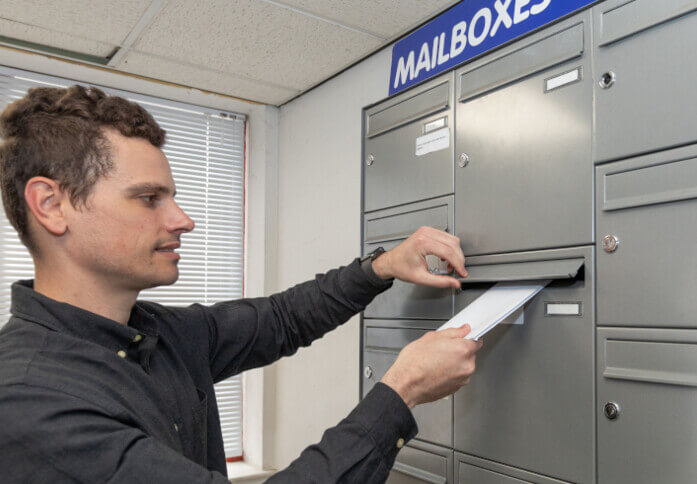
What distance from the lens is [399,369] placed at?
1.21m

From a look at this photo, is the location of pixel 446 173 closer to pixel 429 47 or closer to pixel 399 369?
pixel 429 47

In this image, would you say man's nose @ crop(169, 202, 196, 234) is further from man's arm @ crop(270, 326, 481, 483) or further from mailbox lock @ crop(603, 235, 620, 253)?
mailbox lock @ crop(603, 235, 620, 253)

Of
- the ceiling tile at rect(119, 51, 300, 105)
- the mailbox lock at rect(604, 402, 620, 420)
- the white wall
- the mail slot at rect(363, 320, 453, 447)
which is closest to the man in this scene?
the mailbox lock at rect(604, 402, 620, 420)

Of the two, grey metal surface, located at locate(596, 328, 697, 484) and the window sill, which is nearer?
grey metal surface, located at locate(596, 328, 697, 484)

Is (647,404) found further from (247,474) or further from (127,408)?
(247,474)

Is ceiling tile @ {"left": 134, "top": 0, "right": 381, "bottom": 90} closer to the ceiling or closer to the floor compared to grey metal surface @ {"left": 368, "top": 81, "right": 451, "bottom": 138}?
closer to the ceiling

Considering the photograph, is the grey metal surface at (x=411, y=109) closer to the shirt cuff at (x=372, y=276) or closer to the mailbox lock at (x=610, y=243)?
the shirt cuff at (x=372, y=276)

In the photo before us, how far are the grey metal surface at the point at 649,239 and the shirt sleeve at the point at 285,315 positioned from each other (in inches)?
25.2

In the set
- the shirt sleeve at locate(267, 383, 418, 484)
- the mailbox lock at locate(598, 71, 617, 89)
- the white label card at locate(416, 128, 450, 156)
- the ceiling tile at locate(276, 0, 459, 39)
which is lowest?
the shirt sleeve at locate(267, 383, 418, 484)

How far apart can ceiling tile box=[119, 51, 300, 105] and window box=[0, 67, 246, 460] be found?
1.10ft

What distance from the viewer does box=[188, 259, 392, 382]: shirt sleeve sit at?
5.36ft

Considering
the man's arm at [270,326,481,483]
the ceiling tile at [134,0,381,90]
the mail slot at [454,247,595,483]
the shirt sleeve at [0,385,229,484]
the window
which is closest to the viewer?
the shirt sleeve at [0,385,229,484]

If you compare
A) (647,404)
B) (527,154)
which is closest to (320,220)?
(527,154)

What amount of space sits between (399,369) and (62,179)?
78cm
